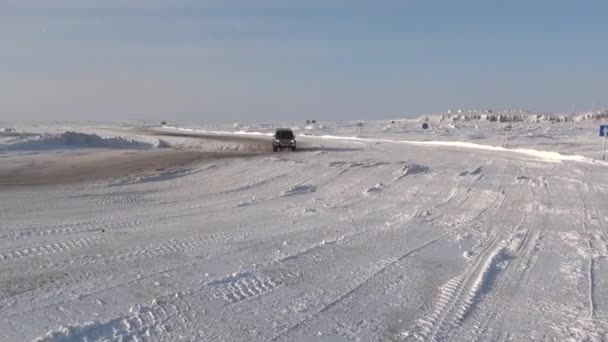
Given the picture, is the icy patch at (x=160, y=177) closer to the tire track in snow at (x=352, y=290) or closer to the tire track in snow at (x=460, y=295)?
the tire track in snow at (x=352, y=290)

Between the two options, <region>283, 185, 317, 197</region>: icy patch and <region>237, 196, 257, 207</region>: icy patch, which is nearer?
<region>237, 196, 257, 207</region>: icy patch

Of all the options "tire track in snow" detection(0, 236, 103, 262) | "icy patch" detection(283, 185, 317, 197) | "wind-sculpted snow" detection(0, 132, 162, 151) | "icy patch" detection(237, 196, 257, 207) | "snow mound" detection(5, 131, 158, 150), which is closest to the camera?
"tire track in snow" detection(0, 236, 103, 262)

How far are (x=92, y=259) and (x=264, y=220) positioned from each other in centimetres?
438

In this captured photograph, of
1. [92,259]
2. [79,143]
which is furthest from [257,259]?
[79,143]

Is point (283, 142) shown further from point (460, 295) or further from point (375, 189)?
point (460, 295)

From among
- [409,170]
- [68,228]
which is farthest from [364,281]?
[409,170]

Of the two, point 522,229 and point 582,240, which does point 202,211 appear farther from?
point 582,240

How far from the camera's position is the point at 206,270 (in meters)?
8.28

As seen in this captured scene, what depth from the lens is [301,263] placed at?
8.86 meters

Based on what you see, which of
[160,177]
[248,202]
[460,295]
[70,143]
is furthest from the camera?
[70,143]

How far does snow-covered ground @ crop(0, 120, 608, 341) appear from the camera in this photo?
20.6 feet

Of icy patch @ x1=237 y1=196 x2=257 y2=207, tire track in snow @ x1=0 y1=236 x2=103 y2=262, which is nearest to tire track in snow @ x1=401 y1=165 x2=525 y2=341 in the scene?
tire track in snow @ x1=0 y1=236 x2=103 y2=262


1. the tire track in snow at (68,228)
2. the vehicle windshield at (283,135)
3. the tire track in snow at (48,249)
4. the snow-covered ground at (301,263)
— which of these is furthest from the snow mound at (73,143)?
the tire track in snow at (48,249)

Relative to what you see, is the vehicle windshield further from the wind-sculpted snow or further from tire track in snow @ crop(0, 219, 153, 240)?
tire track in snow @ crop(0, 219, 153, 240)
